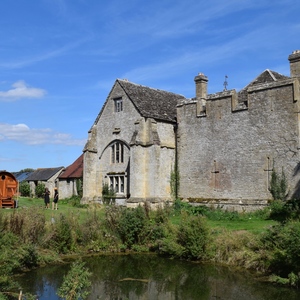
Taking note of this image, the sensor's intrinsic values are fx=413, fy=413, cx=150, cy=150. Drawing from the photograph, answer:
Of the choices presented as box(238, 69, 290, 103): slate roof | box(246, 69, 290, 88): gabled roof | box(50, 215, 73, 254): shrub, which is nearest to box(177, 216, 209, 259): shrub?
box(50, 215, 73, 254): shrub

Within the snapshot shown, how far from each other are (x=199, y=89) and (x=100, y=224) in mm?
14722

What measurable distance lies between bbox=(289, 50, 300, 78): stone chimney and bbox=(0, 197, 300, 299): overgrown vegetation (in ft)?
27.4

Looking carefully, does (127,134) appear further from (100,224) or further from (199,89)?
(100,224)

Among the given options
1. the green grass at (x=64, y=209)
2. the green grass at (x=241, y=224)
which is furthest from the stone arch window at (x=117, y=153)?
the green grass at (x=241, y=224)

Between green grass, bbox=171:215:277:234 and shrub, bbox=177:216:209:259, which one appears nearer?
shrub, bbox=177:216:209:259

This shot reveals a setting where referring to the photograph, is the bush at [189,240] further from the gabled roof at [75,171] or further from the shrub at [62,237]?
the gabled roof at [75,171]

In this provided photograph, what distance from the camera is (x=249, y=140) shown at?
27734mm

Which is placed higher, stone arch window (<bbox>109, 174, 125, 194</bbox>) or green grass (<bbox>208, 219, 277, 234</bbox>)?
stone arch window (<bbox>109, 174, 125, 194</bbox>)

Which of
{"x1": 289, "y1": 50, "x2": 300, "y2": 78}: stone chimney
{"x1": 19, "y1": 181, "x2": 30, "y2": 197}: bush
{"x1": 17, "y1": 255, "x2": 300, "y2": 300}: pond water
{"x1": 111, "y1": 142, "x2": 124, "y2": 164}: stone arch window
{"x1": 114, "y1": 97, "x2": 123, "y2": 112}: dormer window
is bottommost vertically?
{"x1": 17, "y1": 255, "x2": 300, "y2": 300}: pond water

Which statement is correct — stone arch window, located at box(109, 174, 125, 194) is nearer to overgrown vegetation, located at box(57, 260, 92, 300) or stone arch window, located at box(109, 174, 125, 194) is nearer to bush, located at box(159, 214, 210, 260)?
bush, located at box(159, 214, 210, 260)

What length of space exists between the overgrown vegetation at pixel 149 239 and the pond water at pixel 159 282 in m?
0.71

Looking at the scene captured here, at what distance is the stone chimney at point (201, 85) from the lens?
102ft

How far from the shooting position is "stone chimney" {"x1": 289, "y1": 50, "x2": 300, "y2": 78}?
25.8 meters

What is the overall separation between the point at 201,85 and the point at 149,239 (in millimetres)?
14348
